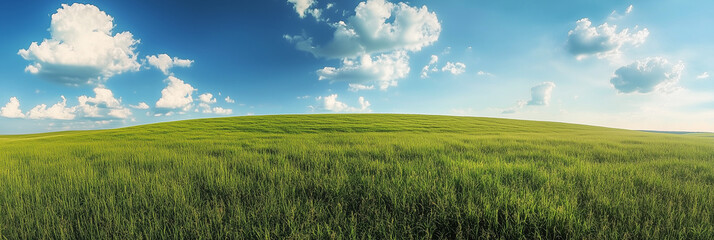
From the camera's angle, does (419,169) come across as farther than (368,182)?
Yes

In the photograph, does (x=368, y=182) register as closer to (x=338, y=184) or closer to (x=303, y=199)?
(x=338, y=184)

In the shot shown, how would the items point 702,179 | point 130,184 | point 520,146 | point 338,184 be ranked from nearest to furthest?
point 338,184
point 130,184
point 702,179
point 520,146

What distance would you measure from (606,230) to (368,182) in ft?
7.68

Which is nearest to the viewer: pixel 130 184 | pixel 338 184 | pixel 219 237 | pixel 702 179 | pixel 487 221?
pixel 219 237

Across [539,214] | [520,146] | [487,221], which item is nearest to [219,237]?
[487,221]

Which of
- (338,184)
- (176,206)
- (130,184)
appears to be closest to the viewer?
(176,206)

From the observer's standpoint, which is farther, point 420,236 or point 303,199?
point 303,199

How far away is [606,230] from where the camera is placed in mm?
2076

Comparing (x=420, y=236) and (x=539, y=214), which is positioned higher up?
(x=539, y=214)

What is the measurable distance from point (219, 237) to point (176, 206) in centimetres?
107

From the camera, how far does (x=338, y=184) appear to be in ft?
10.1

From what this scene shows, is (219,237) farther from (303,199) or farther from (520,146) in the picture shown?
(520,146)

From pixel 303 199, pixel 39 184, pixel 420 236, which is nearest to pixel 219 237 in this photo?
pixel 303 199

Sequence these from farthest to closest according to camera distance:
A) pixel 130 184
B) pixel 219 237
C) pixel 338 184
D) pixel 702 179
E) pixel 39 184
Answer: pixel 702 179 → pixel 39 184 → pixel 130 184 → pixel 338 184 → pixel 219 237
